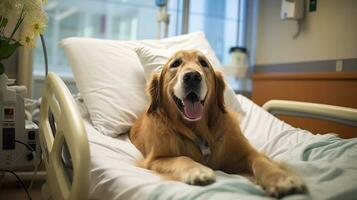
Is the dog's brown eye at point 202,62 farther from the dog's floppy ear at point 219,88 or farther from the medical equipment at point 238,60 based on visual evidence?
the medical equipment at point 238,60

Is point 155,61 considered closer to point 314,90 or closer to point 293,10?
point 314,90

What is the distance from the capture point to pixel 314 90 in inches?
112

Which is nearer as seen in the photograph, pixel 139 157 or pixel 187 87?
pixel 187 87

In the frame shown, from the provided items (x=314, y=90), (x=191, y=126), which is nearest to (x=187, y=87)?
(x=191, y=126)

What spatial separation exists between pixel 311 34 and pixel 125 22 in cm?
169

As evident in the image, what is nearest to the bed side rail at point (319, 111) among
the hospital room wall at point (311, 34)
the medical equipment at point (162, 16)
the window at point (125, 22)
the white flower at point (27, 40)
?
the hospital room wall at point (311, 34)

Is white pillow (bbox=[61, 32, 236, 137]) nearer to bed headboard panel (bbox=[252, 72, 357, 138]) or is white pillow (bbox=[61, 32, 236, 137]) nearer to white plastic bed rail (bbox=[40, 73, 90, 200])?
white plastic bed rail (bbox=[40, 73, 90, 200])

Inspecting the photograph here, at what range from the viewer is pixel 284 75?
10.2ft

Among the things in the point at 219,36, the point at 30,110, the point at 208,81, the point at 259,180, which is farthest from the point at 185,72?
the point at 219,36

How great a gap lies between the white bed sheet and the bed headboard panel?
87 cm

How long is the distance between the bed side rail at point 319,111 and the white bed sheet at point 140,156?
9 centimetres

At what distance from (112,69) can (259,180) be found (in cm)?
114

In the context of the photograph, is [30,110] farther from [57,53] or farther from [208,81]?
[208,81]

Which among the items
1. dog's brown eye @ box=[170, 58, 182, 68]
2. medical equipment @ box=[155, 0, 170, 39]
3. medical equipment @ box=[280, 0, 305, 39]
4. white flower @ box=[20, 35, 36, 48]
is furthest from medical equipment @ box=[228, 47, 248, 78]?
white flower @ box=[20, 35, 36, 48]
